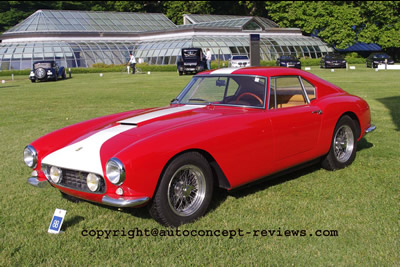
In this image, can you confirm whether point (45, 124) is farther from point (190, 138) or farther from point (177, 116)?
point (190, 138)

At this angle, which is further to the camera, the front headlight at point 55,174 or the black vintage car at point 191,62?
the black vintage car at point 191,62

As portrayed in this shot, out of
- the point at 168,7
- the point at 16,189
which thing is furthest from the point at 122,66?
the point at 16,189

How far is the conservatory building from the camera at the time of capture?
4719 cm

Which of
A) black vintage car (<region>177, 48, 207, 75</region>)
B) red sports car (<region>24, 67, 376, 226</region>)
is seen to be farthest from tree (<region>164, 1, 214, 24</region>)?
red sports car (<region>24, 67, 376, 226</region>)

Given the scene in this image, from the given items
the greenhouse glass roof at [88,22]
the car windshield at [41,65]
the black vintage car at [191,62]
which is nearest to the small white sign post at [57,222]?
the car windshield at [41,65]

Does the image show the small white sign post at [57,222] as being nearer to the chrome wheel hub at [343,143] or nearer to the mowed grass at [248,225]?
the mowed grass at [248,225]

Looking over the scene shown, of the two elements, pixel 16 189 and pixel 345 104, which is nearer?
pixel 16 189

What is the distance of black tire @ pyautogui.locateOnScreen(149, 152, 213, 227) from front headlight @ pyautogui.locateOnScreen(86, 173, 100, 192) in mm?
549

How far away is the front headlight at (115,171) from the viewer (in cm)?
401

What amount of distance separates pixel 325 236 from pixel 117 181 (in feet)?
Answer: 6.49

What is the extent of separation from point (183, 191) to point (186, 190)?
0.11 ft

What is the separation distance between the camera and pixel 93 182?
4238 mm

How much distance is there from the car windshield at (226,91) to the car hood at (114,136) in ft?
0.81

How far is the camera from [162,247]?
399 centimetres
